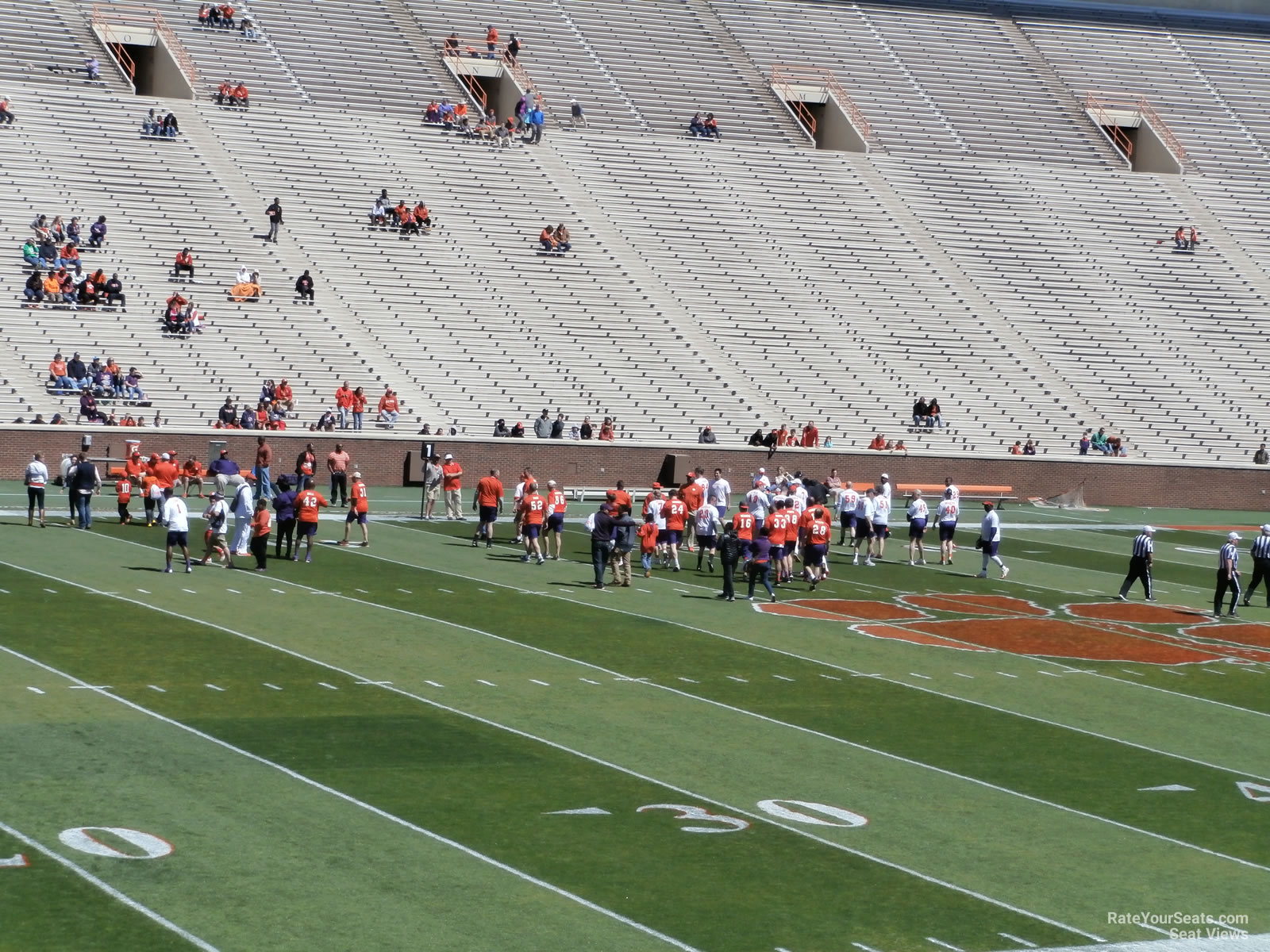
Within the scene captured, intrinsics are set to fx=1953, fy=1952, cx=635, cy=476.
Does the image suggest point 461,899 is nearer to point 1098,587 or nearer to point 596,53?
point 1098,587

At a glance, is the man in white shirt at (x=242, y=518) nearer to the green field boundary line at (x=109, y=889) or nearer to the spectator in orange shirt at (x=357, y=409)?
the spectator in orange shirt at (x=357, y=409)

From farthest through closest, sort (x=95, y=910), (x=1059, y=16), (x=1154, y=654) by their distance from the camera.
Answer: (x=1059, y=16) → (x=1154, y=654) → (x=95, y=910)

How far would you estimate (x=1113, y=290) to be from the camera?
59.5 meters

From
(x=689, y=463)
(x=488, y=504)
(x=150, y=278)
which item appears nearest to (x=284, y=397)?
(x=150, y=278)

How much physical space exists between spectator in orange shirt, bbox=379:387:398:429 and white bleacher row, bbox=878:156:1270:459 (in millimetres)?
20238

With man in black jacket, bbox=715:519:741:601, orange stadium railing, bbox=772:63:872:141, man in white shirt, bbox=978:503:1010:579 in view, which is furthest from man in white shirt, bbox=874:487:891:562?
orange stadium railing, bbox=772:63:872:141

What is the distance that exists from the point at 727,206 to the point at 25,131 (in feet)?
65.7

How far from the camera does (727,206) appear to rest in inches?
2290

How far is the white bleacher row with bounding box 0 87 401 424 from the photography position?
4444cm

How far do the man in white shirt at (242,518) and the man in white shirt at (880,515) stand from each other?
11018 mm

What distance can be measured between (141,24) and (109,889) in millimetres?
48060

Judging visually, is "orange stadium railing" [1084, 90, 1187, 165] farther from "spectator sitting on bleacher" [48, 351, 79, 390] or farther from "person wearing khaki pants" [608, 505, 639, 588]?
"person wearing khaki pants" [608, 505, 639, 588]

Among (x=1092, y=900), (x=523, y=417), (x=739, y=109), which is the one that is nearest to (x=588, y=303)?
(x=523, y=417)
